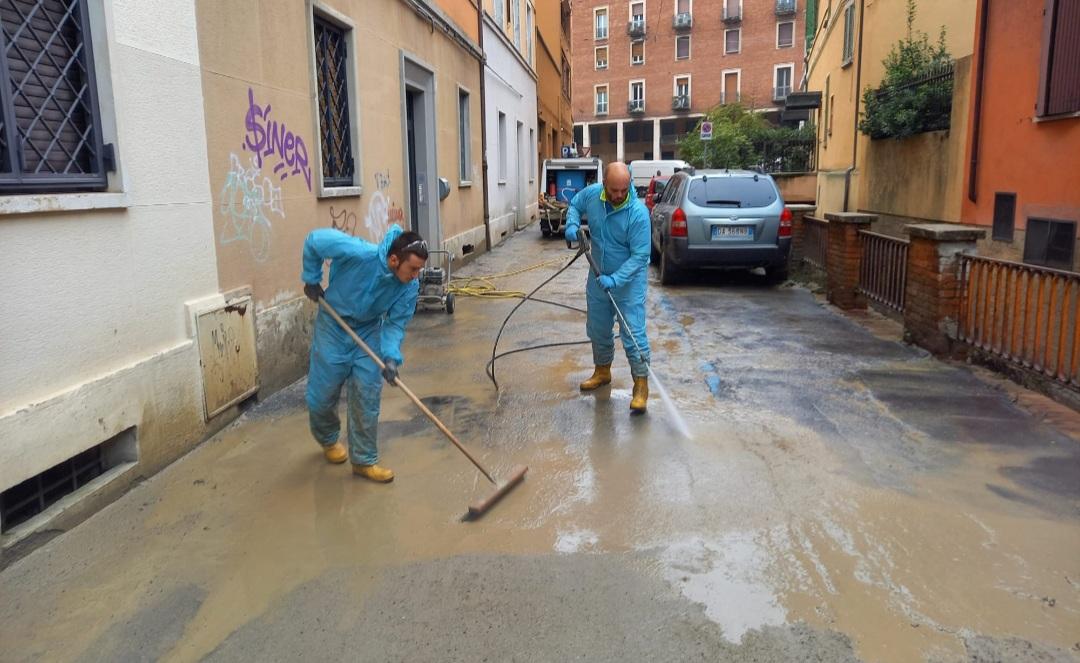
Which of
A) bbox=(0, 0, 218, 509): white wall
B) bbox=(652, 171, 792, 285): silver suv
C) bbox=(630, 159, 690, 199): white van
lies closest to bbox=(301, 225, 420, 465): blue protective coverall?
bbox=(0, 0, 218, 509): white wall

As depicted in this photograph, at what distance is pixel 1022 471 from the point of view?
4492 mm

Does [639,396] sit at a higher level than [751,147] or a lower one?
lower

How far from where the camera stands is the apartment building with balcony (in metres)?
56.8

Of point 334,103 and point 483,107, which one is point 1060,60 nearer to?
point 334,103

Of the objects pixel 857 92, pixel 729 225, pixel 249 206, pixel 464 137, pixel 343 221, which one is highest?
pixel 857 92

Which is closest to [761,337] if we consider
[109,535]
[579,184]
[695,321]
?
[695,321]

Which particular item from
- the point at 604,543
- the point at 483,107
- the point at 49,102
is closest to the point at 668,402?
the point at 604,543

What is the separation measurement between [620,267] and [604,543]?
268 centimetres

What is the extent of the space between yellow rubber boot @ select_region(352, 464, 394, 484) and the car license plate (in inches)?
300

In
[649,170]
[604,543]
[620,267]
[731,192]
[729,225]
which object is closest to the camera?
[604,543]

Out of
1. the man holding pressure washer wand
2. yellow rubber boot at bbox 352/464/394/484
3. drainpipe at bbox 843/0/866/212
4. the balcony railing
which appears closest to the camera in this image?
yellow rubber boot at bbox 352/464/394/484

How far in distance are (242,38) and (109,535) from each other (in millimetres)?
3605

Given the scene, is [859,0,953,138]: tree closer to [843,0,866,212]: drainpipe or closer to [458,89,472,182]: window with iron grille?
[843,0,866,212]: drainpipe

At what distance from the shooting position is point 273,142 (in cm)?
621
